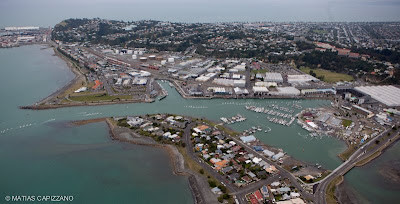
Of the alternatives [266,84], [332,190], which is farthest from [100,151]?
[266,84]

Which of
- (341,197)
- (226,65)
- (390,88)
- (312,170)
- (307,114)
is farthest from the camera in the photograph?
(226,65)

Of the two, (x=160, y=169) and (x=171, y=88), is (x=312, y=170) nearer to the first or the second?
(x=160, y=169)

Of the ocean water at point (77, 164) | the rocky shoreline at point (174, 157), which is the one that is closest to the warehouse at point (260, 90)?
the rocky shoreline at point (174, 157)

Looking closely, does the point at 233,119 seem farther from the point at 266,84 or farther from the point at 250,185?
the point at 266,84

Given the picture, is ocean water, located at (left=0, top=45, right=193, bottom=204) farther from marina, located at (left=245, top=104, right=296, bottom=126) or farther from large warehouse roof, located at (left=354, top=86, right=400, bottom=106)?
large warehouse roof, located at (left=354, top=86, right=400, bottom=106)

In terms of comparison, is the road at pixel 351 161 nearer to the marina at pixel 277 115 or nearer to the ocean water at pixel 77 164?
the marina at pixel 277 115

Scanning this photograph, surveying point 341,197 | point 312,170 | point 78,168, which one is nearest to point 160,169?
point 78,168
